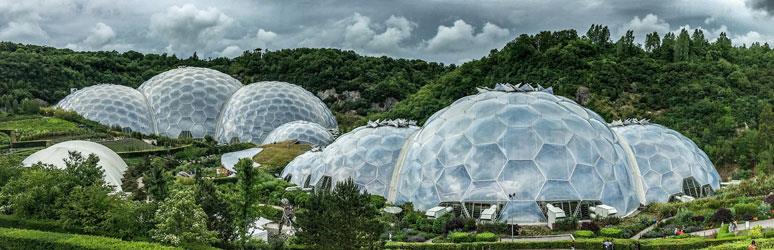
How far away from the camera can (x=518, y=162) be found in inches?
1294

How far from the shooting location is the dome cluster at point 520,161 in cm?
3216

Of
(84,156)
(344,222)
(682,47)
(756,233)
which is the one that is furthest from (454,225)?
(682,47)

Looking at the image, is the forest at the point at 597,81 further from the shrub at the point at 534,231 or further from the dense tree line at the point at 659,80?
the shrub at the point at 534,231

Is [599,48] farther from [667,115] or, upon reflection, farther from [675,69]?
[667,115]

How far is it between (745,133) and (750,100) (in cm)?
791

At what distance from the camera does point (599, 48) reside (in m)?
68.4

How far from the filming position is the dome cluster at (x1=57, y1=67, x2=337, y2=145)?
6806 centimetres

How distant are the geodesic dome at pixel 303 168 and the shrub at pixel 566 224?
55.0 ft

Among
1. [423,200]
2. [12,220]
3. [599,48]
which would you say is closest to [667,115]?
[599,48]

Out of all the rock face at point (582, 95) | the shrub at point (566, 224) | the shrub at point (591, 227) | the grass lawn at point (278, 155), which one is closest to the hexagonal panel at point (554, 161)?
Result: the shrub at point (566, 224)

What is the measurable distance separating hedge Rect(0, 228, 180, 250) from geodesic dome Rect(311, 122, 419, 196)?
56.8 ft

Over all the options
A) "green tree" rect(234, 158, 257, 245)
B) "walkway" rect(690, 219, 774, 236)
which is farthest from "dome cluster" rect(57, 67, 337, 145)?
"walkway" rect(690, 219, 774, 236)

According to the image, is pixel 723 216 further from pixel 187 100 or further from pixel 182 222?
pixel 187 100

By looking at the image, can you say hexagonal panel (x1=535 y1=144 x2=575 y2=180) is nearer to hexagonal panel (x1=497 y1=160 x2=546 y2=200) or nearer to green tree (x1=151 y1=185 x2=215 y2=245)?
hexagonal panel (x1=497 y1=160 x2=546 y2=200)
